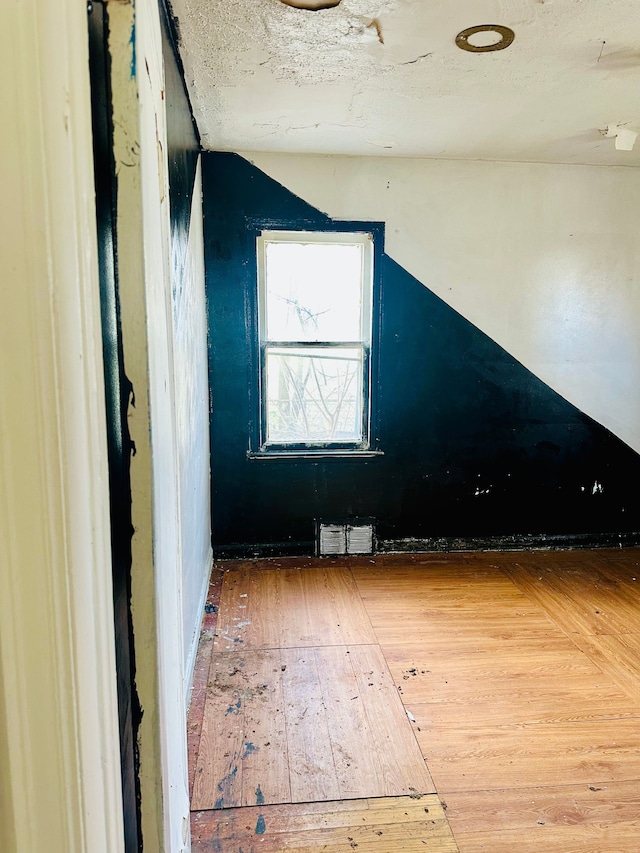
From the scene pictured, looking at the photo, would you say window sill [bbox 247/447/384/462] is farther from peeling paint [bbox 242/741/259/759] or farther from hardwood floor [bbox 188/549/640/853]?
peeling paint [bbox 242/741/259/759]

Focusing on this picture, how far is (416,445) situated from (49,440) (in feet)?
10.3

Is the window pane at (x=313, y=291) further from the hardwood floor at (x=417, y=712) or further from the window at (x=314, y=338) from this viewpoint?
the hardwood floor at (x=417, y=712)

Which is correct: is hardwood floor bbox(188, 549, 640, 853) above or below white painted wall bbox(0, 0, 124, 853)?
below

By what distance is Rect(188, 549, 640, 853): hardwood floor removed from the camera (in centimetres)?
163

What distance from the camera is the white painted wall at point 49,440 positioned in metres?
0.50

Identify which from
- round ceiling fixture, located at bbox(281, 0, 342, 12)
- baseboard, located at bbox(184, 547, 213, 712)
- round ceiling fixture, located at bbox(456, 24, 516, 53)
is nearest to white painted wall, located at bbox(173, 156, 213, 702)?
baseboard, located at bbox(184, 547, 213, 712)

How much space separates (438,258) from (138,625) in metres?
3.12

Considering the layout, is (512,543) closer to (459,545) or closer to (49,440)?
(459,545)

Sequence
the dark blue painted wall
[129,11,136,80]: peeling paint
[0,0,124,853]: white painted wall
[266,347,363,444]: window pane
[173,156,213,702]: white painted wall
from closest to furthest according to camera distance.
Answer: [0,0,124,853]: white painted wall < [129,11,136,80]: peeling paint < [173,156,213,702]: white painted wall < the dark blue painted wall < [266,347,363,444]: window pane

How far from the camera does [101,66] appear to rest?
2.01 feet

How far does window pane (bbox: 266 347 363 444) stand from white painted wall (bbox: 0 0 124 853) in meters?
2.83

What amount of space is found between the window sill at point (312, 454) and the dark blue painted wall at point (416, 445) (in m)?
0.04

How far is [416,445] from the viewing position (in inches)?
140

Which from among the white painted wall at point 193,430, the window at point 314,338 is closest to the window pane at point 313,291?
the window at point 314,338
